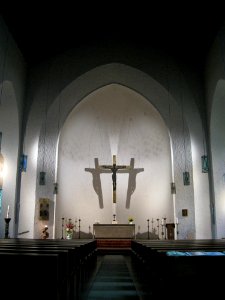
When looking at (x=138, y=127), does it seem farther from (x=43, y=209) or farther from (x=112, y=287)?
(x=112, y=287)

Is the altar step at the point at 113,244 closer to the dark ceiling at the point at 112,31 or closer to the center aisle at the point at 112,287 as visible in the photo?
the center aisle at the point at 112,287

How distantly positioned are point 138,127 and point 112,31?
195 inches

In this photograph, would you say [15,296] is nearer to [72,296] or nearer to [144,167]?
[72,296]

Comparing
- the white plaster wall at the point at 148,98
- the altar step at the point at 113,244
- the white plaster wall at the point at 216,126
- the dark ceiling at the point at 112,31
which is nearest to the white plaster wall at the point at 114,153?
the white plaster wall at the point at 148,98

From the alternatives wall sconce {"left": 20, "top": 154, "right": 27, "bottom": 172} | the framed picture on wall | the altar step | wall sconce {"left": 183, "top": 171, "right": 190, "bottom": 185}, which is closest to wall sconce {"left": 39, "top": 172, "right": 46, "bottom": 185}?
the framed picture on wall

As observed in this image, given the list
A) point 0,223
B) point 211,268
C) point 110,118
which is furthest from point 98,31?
point 211,268

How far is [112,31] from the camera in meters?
13.7

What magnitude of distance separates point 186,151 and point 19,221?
7105mm

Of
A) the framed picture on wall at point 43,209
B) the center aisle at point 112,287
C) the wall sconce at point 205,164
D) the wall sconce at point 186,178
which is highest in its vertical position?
the wall sconce at point 205,164

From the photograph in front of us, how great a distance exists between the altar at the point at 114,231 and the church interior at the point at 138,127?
0.04 metres

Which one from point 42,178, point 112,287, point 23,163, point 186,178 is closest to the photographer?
point 112,287

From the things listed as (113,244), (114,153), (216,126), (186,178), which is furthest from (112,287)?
(114,153)

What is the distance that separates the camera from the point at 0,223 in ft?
36.6

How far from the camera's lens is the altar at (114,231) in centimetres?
1348
